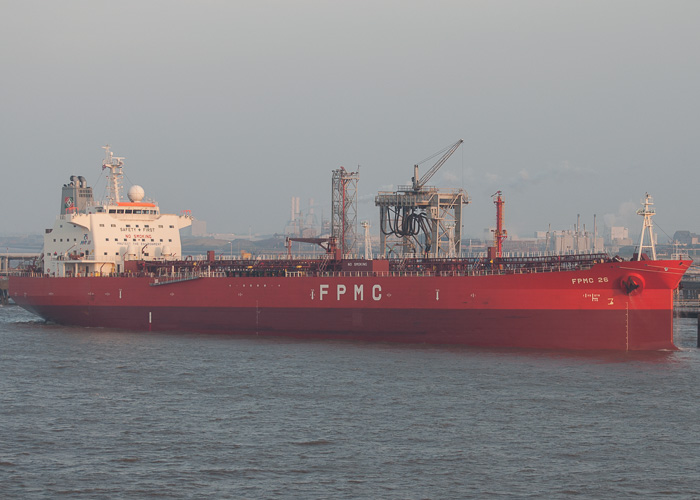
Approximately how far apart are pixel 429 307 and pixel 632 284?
8099mm

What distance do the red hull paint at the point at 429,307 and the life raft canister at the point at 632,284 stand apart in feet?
0.43

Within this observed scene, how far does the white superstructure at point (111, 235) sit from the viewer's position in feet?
143

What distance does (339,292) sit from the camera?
1406 inches

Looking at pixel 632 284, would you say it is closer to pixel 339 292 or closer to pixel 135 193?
pixel 339 292

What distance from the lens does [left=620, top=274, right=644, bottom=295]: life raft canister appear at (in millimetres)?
31219

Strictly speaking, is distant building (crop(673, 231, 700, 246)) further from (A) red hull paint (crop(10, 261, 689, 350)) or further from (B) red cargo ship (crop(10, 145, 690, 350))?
(A) red hull paint (crop(10, 261, 689, 350))

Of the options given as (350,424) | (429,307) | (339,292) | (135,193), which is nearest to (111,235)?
(135,193)

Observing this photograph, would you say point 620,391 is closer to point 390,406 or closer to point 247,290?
point 390,406

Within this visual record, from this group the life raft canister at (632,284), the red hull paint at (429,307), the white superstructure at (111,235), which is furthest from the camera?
the white superstructure at (111,235)

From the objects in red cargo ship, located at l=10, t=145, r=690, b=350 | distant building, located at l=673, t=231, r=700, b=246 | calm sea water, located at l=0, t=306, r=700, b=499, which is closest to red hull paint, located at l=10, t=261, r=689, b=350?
red cargo ship, located at l=10, t=145, r=690, b=350

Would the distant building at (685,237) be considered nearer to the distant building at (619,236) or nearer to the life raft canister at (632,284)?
the distant building at (619,236)

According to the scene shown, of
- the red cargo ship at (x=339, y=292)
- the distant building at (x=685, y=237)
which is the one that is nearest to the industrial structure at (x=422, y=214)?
the red cargo ship at (x=339, y=292)

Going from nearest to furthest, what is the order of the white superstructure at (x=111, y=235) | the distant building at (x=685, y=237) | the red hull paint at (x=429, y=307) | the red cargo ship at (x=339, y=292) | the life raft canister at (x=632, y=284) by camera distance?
the life raft canister at (x=632, y=284), the red hull paint at (x=429, y=307), the red cargo ship at (x=339, y=292), the white superstructure at (x=111, y=235), the distant building at (x=685, y=237)

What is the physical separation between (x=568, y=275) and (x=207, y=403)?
15844mm
